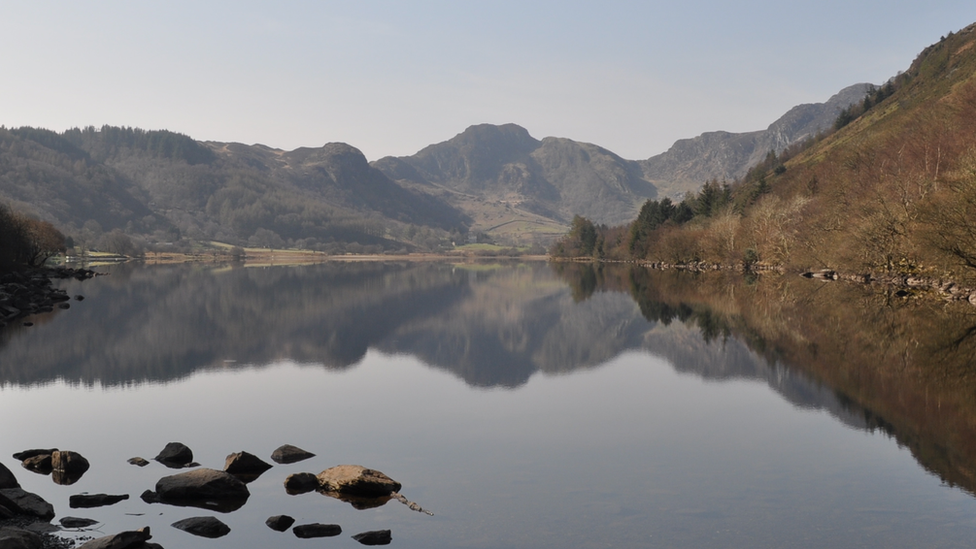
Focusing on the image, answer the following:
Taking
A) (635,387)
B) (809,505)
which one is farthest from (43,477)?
(635,387)

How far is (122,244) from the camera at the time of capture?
175500 millimetres

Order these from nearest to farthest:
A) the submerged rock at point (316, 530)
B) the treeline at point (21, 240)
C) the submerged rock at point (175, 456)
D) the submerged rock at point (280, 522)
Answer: the submerged rock at point (316, 530), the submerged rock at point (280, 522), the submerged rock at point (175, 456), the treeline at point (21, 240)

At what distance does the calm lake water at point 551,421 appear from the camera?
11016 mm

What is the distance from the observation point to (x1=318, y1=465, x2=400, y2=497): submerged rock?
12.3 m

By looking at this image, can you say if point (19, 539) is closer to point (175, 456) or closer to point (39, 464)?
point (175, 456)

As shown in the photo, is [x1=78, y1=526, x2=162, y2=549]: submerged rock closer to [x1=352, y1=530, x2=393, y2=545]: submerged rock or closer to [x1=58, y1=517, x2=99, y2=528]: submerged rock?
[x1=58, y1=517, x2=99, y2=528]: submerged rock

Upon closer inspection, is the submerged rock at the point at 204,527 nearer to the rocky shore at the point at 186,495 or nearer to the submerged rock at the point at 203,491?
the rocky shore at the point at 186,495

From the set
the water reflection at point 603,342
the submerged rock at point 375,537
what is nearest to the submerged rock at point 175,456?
the submerged rock at point 375,537

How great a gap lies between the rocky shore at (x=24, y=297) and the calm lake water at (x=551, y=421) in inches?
89.6

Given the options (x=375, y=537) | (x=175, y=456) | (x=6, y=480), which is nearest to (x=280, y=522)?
(x=375, y=537)

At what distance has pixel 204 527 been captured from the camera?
10.8 metres

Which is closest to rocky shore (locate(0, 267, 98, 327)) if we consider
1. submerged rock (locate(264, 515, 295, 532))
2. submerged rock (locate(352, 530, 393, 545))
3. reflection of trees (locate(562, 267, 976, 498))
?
submerged rock (locate(264, 515, 295, 532))

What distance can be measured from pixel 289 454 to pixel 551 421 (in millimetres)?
6610

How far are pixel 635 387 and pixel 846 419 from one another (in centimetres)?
687
